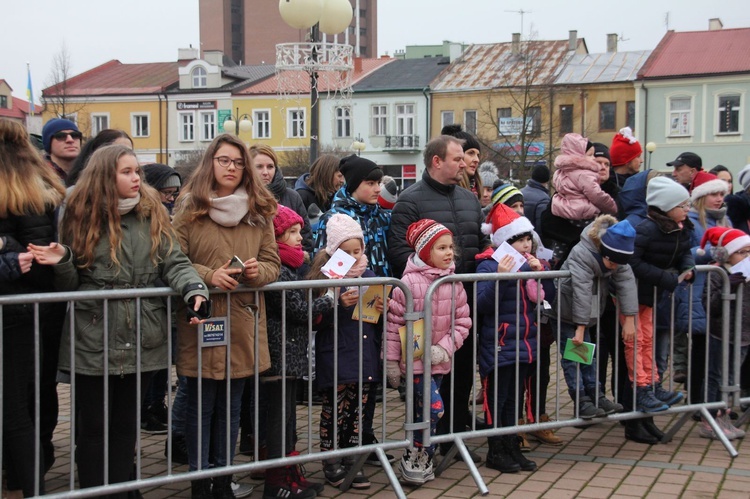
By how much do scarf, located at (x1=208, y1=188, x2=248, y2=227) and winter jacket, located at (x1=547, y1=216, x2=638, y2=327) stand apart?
2.31m

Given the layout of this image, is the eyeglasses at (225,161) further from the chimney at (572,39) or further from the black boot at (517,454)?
the chimney at (572,39)

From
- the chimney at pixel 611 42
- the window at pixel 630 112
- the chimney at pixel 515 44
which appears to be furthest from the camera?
the chimney at pixel 611 42

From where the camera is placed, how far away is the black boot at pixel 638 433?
6613 millimetres

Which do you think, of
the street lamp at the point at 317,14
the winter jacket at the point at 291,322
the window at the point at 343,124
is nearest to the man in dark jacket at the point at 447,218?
the winter jacket at the point at 291,322

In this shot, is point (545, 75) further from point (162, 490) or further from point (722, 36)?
point (162, 490)

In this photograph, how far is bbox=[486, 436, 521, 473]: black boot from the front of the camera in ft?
Answer: 19.4

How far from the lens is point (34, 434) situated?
473 centimetres

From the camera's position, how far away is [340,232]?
18.3 ft

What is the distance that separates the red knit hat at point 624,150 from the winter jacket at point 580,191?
0.84 metres

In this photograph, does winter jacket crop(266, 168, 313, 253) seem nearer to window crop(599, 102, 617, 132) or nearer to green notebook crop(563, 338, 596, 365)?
green notebook crop(563, 338, 596, 365)

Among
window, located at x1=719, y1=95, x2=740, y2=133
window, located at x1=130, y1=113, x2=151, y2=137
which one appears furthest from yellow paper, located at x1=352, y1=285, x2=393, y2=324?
window, located at x1=130, y1=113, x2=151, y2=137

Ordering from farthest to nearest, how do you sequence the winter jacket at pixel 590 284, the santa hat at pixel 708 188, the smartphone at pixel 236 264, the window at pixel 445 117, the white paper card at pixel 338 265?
the window at pixel 445 117 → the santa hat at pixel 708 188 → the winter jacket at pixel 590 284 → the white paper card at pixel 338 265 → the smartphone at pixel 236 264

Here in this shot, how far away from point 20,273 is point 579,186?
4102mm

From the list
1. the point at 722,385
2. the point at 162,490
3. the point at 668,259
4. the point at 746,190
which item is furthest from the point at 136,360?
the point at 746,190
